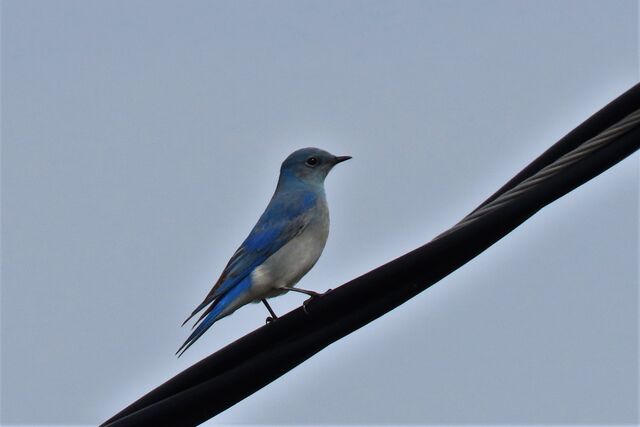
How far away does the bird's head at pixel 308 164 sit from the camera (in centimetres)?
1132

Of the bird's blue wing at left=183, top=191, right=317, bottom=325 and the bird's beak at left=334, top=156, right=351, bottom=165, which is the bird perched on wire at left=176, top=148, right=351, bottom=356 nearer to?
the bird's blue wing at left=183, top=191, right=317, bottom=325

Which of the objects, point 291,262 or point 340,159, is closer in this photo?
point 291,262

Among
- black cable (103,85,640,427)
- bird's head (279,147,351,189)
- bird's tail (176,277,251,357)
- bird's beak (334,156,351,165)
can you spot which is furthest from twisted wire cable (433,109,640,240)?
bird's beak (334,156,351,165)

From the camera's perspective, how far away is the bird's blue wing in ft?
30.8

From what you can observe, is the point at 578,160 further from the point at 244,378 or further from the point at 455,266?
the point at 244,378

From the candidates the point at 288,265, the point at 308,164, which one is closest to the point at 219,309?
the point at 288,265

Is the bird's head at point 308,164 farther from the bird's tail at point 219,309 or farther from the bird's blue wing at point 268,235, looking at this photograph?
the bird's tail at point 219,309

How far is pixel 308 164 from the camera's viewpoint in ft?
37.4

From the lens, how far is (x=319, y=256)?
33.4ft

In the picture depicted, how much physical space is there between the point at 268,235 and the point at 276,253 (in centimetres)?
26

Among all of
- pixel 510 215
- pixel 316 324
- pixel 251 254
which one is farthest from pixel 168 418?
pixel 251 254

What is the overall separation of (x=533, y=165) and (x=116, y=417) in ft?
7.85

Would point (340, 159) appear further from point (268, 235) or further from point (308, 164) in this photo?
point (268, 235)

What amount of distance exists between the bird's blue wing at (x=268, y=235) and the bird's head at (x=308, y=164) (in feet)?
1.44
